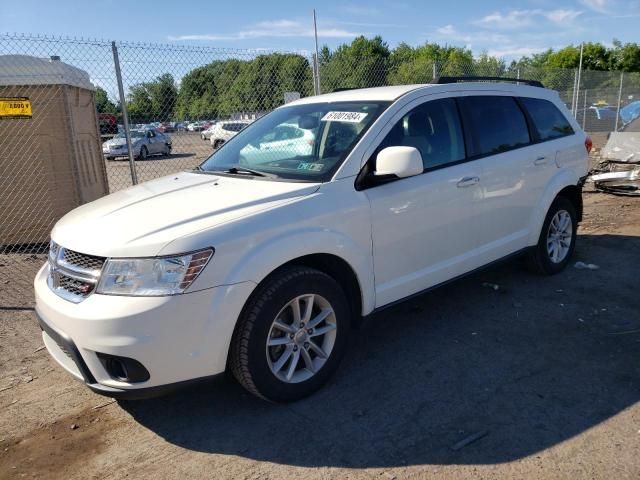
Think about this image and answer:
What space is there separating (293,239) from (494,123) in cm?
232

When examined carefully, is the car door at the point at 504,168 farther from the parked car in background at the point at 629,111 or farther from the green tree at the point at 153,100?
the parked car in background at the point at 629,111

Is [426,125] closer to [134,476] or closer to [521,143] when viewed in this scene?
[521,143]

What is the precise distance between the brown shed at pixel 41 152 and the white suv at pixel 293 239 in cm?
→ 373

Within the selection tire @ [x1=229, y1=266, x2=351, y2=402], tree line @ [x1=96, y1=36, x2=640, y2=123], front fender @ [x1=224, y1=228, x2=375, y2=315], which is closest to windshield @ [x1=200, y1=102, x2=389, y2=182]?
front fender @ [x1=224, y1=228, x2=375, y2=315]

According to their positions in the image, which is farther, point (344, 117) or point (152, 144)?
point (152, 144)

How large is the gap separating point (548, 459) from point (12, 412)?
3.12 m

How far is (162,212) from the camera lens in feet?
9.82

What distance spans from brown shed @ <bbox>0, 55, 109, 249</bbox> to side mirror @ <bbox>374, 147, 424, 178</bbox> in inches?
207

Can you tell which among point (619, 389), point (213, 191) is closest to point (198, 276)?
point (213, 191)

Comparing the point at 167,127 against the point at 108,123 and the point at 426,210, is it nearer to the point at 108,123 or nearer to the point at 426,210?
the point at 108,123

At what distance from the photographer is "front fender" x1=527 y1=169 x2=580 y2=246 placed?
471 cm

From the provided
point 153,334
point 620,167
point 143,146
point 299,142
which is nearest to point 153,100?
point 299,142

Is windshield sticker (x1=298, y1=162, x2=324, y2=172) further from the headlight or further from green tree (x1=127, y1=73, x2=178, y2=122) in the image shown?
green tree (x1=127, y1=73, x2=178, y2=122)

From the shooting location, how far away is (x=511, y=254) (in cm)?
458
